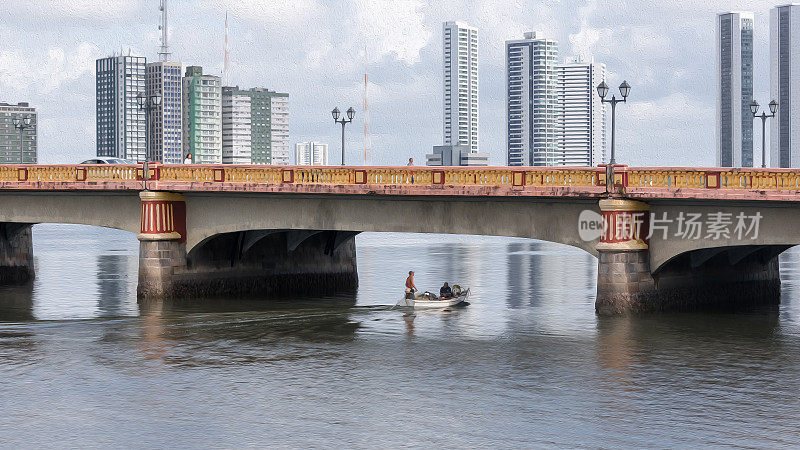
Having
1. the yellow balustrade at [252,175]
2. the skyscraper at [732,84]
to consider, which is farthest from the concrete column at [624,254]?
the skyscraper at [732,84]

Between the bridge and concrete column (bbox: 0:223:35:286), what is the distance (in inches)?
273

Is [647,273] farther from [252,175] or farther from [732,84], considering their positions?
[732,84]

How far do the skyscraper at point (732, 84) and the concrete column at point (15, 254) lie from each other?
14014 centimetres

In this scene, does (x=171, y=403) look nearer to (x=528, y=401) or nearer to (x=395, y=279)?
(x=528, y=401)

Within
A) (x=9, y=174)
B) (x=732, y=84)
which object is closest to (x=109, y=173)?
(x=9, y=174)

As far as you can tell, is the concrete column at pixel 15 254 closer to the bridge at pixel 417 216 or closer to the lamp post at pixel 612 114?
the bridge at pixel 417 216

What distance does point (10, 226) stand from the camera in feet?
204

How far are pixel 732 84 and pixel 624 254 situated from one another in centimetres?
16119

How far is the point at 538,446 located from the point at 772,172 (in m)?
19.0

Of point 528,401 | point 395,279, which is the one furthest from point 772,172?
point 395,279

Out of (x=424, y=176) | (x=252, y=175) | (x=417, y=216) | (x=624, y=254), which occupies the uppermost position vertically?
(x=252, y=175)

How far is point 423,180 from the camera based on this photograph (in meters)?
45.4

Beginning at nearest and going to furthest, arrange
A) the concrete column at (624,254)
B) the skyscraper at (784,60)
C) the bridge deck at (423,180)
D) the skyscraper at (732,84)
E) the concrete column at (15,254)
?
the bridge deck at (423,180) → the concrete column at (624,254) → the concrete column at (15,254) → the skyscraper at (784,60) → the skyscraper at (732,84)

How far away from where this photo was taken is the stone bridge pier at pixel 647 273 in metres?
41.9
